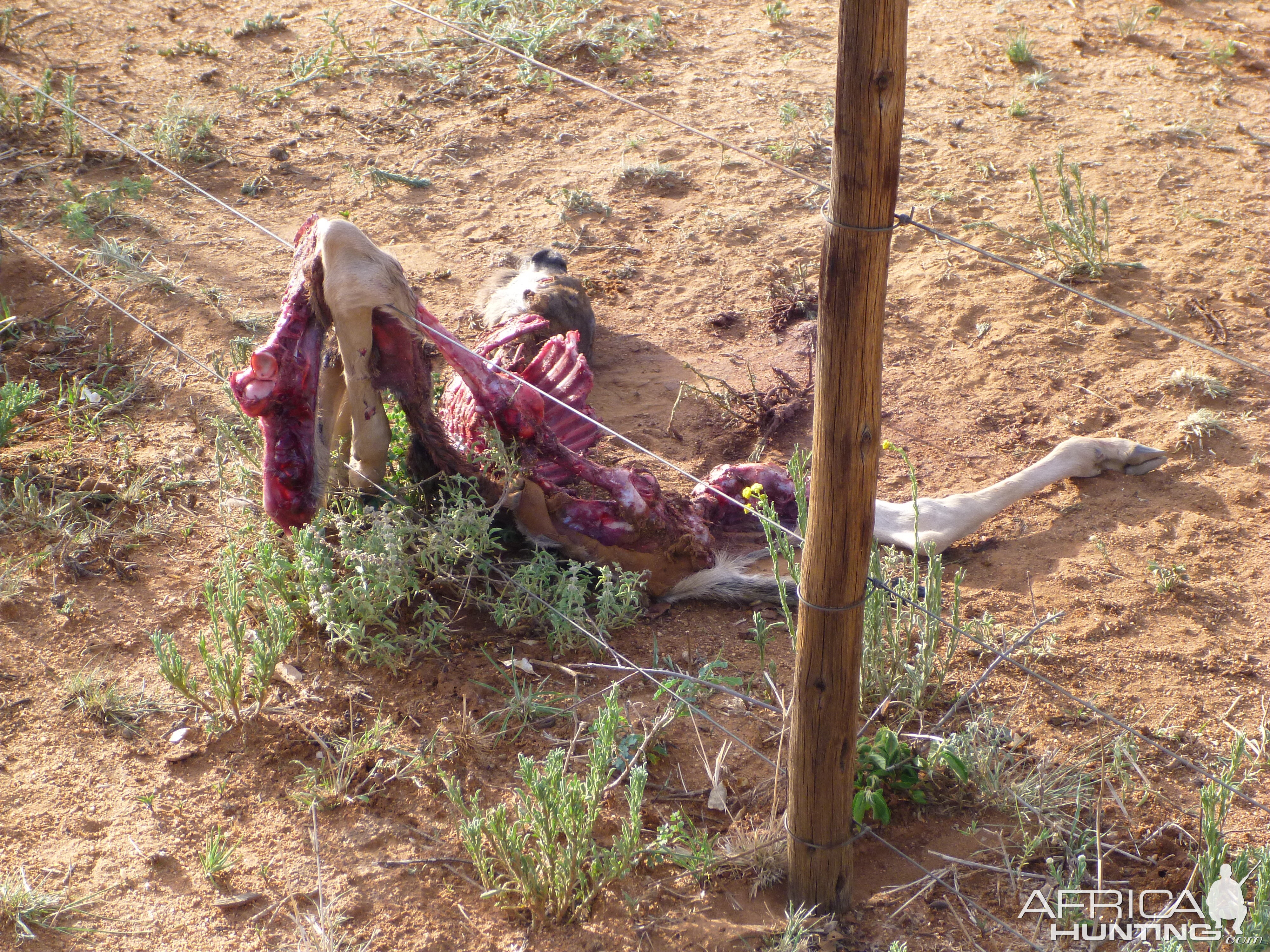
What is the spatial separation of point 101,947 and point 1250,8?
7761mm

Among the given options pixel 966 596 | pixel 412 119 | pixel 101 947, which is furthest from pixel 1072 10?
pixel 101 947

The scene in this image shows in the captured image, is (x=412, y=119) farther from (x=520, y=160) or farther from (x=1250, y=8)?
(x=1250, y=8)

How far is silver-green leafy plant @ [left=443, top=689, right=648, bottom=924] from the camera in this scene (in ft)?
7.36

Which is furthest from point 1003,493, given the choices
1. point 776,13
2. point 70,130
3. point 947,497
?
point 70,130

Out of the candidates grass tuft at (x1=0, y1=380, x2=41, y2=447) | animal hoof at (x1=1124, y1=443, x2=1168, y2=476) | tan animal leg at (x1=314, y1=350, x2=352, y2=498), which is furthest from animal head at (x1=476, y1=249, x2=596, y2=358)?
animal hoof at (x1=1124, y1=443, x2=1168, y2=476)

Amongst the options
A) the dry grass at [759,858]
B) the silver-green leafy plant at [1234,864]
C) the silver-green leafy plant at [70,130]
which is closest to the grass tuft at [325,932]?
the dry grass at [759,858]

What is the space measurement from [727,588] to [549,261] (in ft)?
6.08

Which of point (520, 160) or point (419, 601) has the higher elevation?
point (520, 160)

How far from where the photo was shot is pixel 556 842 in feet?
7.79

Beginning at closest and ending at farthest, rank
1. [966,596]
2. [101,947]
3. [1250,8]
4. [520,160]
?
[101,947] < [966,596] < [520,160] < [1250,8]

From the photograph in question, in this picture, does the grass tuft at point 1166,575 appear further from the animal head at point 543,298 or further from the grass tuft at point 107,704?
the grass tuft at point 107,704

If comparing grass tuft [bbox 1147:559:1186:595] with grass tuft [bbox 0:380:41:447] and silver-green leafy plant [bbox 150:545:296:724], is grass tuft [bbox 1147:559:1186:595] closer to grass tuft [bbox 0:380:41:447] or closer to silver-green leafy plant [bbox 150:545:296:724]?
silver-green leafy plant [bbox 150:545:296:724]

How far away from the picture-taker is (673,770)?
2.69 metres

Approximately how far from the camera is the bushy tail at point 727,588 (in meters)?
3.23
